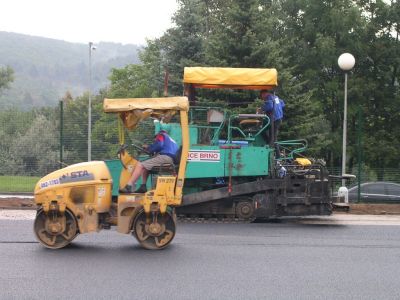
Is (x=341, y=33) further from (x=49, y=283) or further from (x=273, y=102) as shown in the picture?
(x=49, y=283)

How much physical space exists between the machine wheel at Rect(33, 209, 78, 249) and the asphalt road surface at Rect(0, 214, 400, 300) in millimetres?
148

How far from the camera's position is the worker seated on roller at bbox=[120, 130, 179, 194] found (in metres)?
9.16

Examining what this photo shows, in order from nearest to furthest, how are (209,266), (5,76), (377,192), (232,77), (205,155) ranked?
(209,266)
(205,155)
(232,77)
(377,192)
(5,76)

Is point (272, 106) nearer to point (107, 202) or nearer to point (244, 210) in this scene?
point (244, 210)

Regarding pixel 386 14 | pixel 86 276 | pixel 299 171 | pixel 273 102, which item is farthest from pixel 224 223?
pixel 386 14

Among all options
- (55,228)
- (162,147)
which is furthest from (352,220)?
(55,228)

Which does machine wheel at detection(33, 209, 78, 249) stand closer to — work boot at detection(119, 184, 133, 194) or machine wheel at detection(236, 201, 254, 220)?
work boot at detection(119, 184, 133, 194)

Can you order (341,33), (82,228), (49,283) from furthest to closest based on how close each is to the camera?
1. (341,33)
2. (82,228)
3. (49,283)

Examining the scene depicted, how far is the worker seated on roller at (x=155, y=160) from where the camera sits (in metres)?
9.16

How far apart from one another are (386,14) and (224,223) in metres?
23.1

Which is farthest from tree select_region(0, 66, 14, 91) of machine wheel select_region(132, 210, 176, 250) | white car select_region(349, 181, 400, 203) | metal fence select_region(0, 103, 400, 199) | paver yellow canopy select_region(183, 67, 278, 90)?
machine wheel select_region(132, 210, 176, 250)

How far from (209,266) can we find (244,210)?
14.0ft

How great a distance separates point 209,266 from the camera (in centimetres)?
795

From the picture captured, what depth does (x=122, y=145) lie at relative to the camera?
9172 mm
